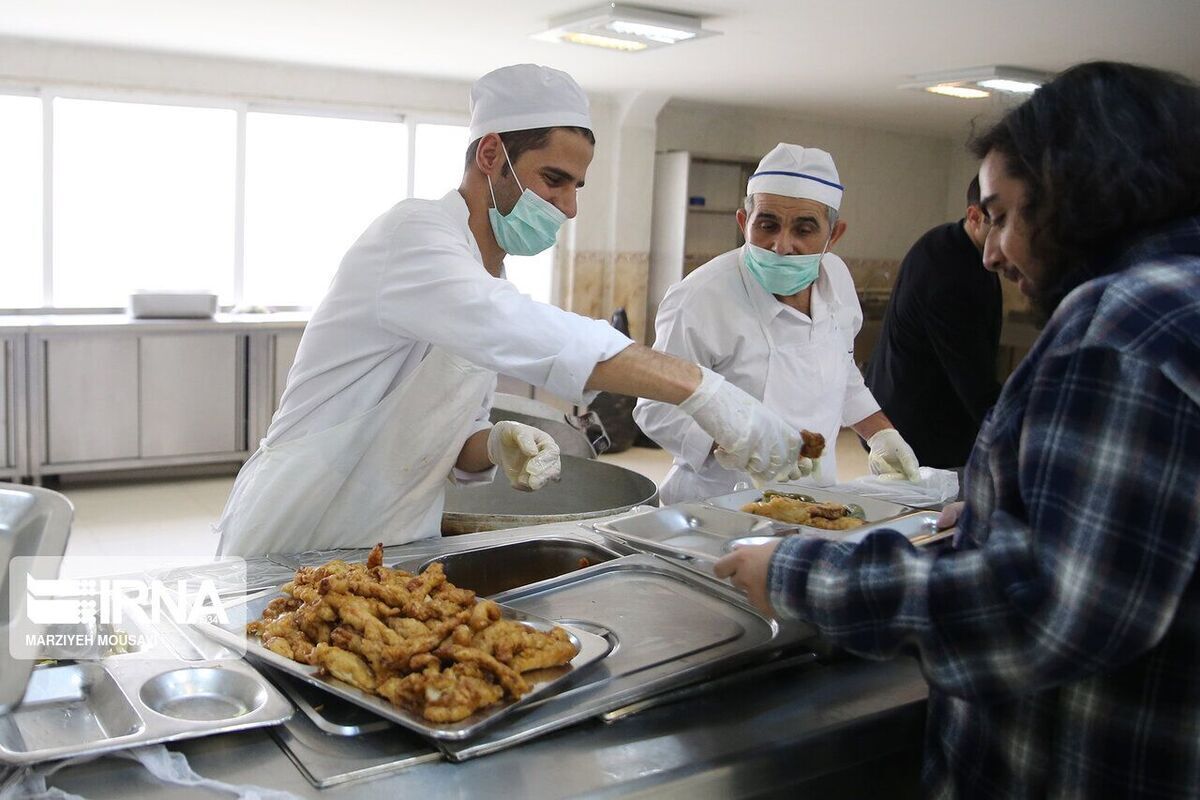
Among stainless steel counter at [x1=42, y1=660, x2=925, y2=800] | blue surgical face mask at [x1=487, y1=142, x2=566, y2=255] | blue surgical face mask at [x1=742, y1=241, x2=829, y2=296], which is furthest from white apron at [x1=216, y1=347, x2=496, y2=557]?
blue surgical face mask at [x1=742, y1=241, x2=829, y2=296]

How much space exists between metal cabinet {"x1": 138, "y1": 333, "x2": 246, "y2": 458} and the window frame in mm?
750

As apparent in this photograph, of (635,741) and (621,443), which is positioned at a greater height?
(635,741)

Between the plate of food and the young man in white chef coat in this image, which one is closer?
the plate of food

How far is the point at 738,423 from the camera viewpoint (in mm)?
1706

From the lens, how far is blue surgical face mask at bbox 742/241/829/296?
2.58 m

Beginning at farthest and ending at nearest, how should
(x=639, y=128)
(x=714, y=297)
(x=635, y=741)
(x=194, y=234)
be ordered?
(x=639, y=128) → (x=194, y=234) → (x=714, y=297) → (x=635, y=741)

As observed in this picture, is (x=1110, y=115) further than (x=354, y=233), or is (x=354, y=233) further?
(x=354, y=233)

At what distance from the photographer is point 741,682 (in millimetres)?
1431

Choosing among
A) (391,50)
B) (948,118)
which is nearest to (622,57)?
(391,50)

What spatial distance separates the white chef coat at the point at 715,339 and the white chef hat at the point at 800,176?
20 cm

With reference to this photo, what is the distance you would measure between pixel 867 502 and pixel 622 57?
4.78 metres

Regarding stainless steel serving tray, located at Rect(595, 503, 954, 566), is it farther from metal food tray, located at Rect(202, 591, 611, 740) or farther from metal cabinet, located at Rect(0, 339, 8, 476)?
metal cabinet, located at Rect(0, 339, 8, 476)

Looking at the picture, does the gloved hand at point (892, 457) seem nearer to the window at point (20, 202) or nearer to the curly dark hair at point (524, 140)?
the curly dark hair at point (524, 140)

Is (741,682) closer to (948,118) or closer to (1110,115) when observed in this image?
(1110,115)
